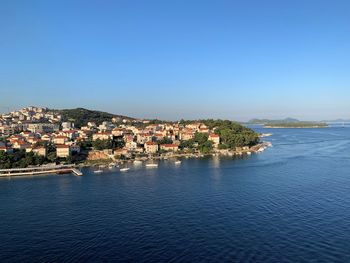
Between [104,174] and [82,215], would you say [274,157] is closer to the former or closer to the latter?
[104,174]

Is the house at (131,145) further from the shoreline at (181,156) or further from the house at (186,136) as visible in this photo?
the house at (186,136)

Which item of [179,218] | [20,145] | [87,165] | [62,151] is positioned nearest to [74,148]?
[62,151]

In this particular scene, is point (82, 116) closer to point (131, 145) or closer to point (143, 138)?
point (143, 138)

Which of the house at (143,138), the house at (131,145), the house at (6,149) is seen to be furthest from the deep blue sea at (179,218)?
the house at (143,138)

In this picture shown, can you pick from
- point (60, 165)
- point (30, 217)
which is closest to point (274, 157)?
point (60, 165)

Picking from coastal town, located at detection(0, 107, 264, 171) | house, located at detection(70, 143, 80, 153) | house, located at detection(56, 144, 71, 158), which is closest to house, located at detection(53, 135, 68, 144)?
coastal town, located at detection(0, 107, 264, 171)

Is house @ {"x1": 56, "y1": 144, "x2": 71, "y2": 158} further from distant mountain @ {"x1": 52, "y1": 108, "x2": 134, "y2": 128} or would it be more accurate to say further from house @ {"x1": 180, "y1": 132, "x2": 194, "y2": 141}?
distant mountain @ {"x1": 52, "y1": 108, "x2": 134, "y2": 128}
